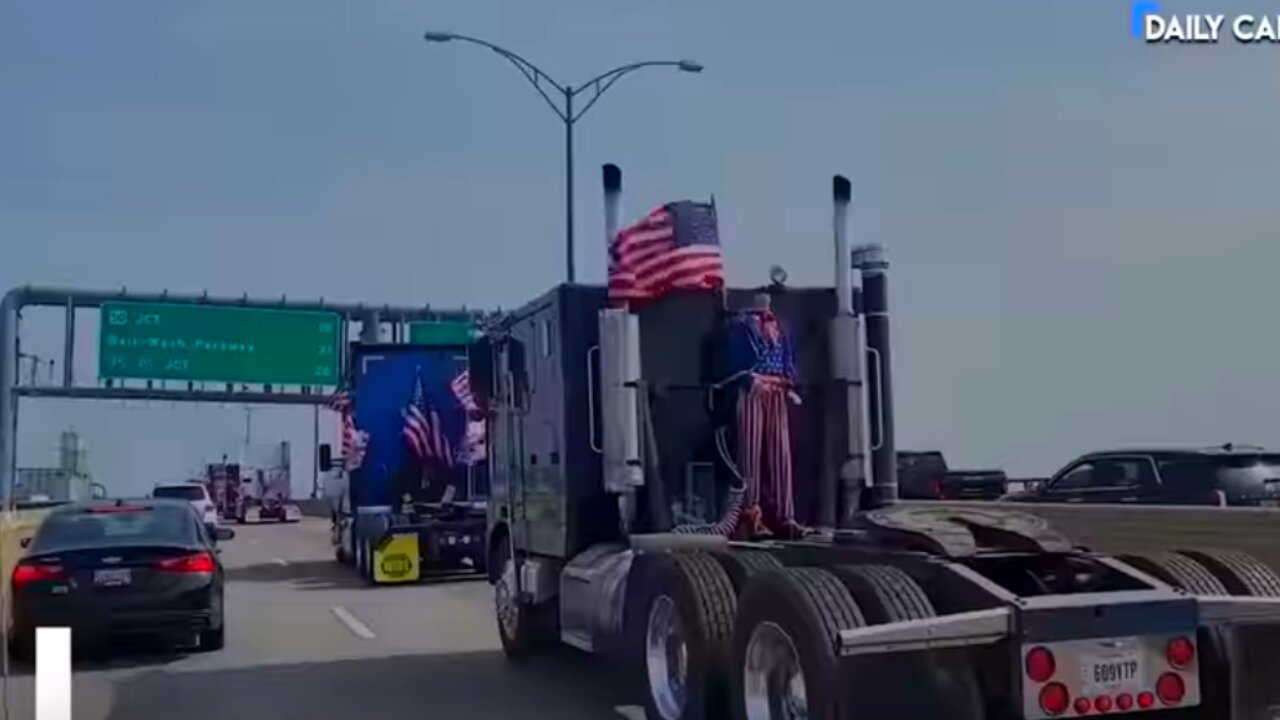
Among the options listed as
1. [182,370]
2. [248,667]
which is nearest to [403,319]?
[182,370]

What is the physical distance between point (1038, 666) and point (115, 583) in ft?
30.7

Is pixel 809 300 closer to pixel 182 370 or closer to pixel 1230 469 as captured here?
pixel 1230 469

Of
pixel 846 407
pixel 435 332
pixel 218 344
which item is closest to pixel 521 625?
pixel 846 407

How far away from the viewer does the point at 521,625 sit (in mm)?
12922

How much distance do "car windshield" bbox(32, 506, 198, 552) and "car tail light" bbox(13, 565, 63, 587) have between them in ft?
1.01

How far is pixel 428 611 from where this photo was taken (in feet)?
61.9

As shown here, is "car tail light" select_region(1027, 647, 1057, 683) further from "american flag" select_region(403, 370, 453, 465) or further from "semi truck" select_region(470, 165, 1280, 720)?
"american flag" select_region(403, 370, 453, 465)

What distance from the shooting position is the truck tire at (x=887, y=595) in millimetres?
7039

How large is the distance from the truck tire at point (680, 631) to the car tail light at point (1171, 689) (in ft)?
7.71

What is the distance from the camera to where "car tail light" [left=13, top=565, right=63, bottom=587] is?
44.2 ft

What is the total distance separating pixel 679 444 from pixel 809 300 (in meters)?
1.45

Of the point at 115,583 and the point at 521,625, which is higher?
the point at 115,583

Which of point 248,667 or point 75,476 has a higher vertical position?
point 75,476

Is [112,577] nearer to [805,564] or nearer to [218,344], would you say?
[805,564]
